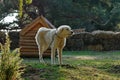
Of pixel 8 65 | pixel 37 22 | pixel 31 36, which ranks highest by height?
pixel 37 22

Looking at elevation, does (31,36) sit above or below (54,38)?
below

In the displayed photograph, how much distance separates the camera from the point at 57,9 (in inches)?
1214

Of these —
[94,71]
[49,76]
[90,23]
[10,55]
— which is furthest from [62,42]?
[90,23]

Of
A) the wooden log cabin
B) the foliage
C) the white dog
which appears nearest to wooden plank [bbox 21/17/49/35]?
the wooden log cabin

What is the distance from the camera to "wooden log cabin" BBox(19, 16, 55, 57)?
61.1 ft

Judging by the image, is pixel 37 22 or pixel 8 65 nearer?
pixel 8 65

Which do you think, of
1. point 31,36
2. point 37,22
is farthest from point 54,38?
point 31,36

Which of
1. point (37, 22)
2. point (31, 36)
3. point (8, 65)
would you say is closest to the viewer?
point (8, 65)

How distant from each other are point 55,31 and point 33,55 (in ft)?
19.3

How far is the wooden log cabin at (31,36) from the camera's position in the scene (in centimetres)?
1862

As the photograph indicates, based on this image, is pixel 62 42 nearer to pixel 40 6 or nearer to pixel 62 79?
pixel 62 79

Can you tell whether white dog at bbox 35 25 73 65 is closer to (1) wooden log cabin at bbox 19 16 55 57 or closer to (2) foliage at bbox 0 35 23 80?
(1) wooden log cabin at bbox 19 16 55 57

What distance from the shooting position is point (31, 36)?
1912 centimetres

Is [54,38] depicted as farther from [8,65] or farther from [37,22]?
[37,22]
